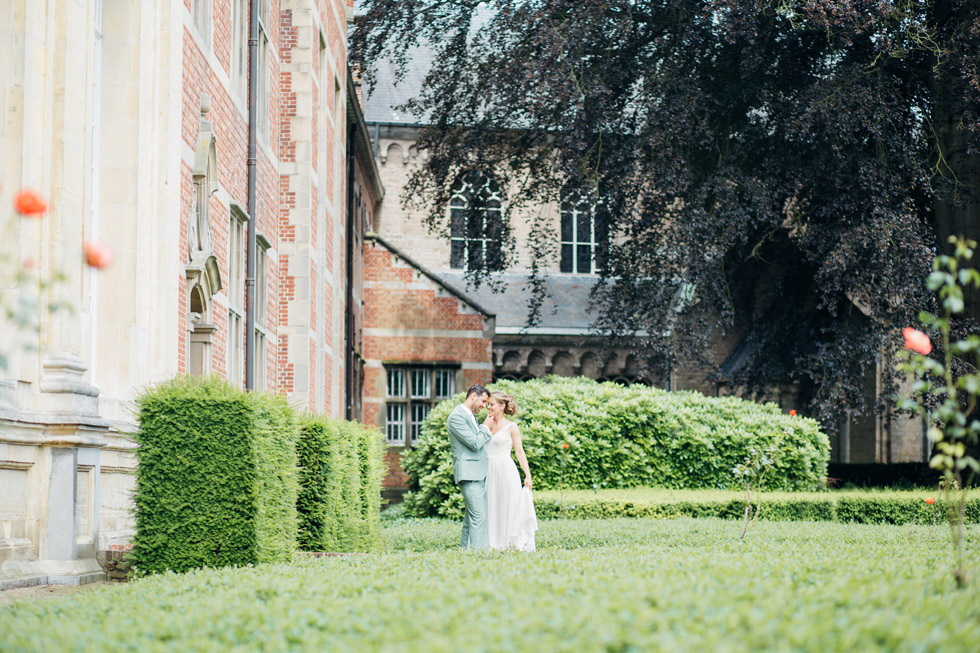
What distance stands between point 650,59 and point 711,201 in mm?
2903

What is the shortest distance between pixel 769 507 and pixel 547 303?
49.6 feet

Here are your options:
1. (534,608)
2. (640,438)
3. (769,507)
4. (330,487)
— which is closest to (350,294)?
(640,438)

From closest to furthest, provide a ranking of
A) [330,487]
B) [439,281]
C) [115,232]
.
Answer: [115,232], [330,487], [439,281]

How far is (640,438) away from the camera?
18.4 metres

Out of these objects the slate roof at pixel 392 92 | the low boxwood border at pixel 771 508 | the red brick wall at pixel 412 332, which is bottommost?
the low boxwood border at pixel 771 508

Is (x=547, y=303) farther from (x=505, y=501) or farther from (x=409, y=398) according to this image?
(x=505, y=501)

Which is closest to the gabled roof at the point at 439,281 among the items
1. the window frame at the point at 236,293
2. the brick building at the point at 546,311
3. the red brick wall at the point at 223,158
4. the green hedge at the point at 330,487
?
the brick building at the point at 546,311

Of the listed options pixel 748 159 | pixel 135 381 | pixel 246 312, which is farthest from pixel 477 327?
pixel 135 381

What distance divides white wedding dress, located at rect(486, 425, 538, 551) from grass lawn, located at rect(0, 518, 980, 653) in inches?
99.4

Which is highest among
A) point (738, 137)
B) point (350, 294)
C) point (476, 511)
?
point (738, 137)

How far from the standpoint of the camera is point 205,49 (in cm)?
1102

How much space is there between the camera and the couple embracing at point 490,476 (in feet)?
30.7

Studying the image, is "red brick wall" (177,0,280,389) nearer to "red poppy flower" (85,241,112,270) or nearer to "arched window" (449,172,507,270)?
"red poppy flower" (85,241,112,270)

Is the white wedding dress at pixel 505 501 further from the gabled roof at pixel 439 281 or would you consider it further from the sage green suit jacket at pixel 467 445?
the gabled roof at pixel 439 281
